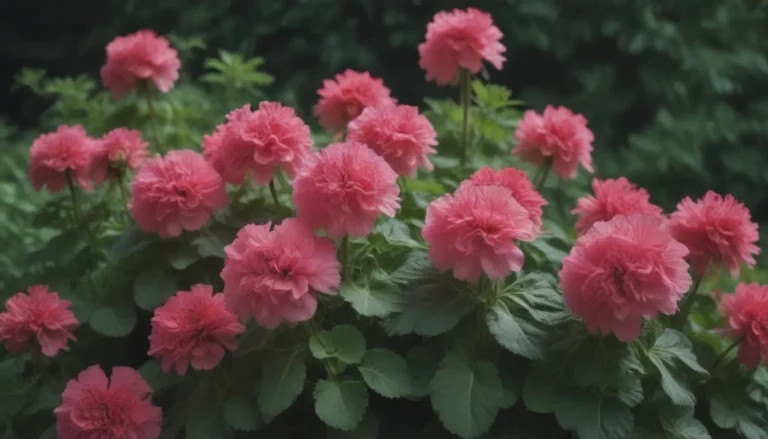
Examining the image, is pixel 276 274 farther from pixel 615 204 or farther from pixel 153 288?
pixel 615 204

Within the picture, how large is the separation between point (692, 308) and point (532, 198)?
406mm

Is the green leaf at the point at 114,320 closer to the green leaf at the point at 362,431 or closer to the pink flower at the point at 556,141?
the green leaf at the point at 362,431

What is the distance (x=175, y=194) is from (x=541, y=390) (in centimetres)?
52

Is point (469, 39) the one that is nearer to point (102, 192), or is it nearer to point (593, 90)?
point (102, 192)

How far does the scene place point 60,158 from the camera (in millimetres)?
1166

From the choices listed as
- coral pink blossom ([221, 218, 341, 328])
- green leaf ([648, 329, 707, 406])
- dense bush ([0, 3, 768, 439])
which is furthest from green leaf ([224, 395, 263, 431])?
green leaf ([648, 329, 707, 406])

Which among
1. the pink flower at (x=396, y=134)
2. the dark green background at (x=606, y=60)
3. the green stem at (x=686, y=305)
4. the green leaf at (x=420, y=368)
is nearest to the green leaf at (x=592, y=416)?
the green leaf at (x=420, y=368)

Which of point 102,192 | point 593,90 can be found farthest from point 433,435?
point 593,90

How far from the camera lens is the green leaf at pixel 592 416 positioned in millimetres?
873

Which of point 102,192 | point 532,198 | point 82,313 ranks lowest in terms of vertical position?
point 102,192

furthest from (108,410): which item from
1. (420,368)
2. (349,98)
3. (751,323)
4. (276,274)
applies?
(751,323)

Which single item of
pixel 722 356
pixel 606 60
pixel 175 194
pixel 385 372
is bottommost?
pixel 606 60

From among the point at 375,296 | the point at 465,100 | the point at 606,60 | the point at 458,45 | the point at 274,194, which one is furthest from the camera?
the point at 606,60

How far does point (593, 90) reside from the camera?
2.34 metres
